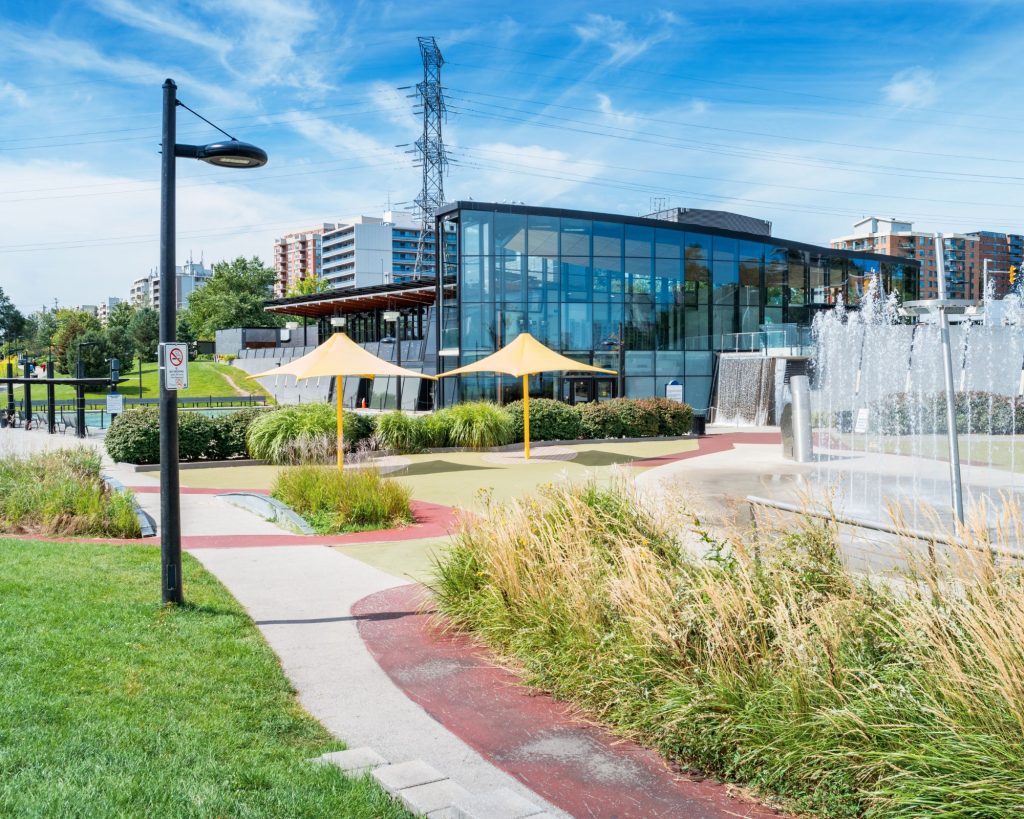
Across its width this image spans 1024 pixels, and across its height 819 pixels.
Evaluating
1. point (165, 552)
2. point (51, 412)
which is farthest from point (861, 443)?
point (51, 412)

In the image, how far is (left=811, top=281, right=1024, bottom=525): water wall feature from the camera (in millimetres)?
21078

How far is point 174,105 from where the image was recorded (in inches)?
280

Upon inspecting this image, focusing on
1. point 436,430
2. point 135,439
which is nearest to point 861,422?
point 436,430

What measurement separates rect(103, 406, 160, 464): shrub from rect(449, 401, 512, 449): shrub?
7.80 meters

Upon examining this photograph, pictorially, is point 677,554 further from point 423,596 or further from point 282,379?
point 282,379

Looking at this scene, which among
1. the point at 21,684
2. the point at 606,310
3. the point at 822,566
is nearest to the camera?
the point at 21,684

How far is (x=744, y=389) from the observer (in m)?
37.4

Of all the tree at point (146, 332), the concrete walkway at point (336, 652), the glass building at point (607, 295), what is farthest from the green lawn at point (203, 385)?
the concrete walkway at point (336, 652)

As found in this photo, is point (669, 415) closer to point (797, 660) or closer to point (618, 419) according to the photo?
point (618, 419)

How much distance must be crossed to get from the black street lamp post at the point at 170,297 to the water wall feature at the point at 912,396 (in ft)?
46.4

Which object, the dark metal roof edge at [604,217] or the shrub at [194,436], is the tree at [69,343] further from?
the shrub at [194,436]

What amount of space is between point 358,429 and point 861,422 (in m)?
16.7

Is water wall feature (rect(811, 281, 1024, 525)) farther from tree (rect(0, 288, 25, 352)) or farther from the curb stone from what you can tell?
tree (rect(0, 288, 25, 352))

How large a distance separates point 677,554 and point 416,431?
55.4 feet
